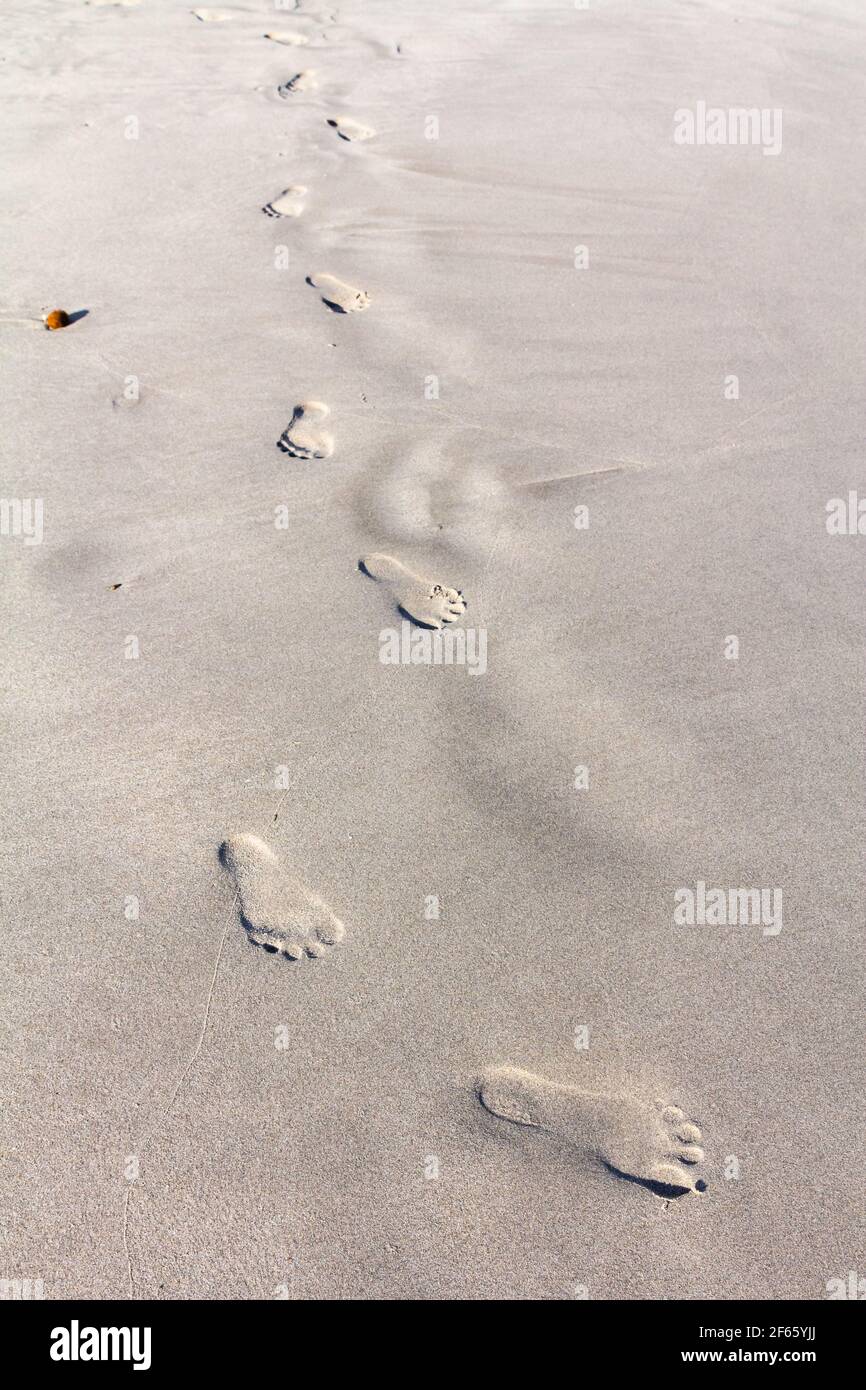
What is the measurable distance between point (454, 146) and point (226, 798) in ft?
13.7

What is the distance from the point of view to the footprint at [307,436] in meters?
3.17

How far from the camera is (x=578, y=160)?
487 centimetres

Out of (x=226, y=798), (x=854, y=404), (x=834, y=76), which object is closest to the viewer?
(x=226, y=798)

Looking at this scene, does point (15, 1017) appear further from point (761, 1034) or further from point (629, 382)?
point (629, 382)

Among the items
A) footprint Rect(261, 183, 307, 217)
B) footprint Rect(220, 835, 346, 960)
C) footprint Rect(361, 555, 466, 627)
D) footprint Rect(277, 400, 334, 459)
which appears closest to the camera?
footprint Rect(220, 835, 346, 960)

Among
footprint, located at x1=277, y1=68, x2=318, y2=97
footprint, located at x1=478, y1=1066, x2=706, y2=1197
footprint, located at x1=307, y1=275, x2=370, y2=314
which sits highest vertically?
footprint, located at x1=277, y1=68, x2=318, y2=97

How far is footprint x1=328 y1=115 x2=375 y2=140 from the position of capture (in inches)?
199

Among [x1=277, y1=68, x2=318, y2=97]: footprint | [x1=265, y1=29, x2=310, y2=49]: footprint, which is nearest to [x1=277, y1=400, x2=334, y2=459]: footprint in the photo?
[x1=277, y1=68, x2=318, y2=97]: footprint

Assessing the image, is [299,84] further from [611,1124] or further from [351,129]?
[611,1124]

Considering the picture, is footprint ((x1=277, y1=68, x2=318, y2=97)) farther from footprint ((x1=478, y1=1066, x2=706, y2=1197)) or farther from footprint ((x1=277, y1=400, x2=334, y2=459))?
footprint ((x1=478, y1=1066, x2=706, y2=1197))

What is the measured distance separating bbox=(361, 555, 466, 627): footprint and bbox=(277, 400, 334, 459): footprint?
0.56 meters

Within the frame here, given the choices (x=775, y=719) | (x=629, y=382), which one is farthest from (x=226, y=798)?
(x=629, y=382)

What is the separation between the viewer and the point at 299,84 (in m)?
5.54

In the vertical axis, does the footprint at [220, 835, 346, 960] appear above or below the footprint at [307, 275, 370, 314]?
below
